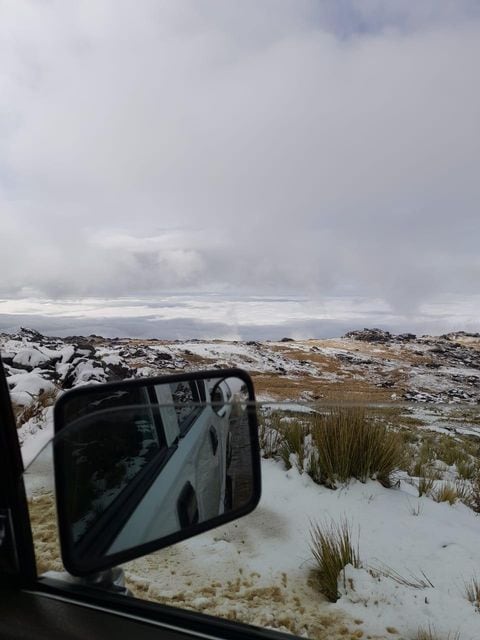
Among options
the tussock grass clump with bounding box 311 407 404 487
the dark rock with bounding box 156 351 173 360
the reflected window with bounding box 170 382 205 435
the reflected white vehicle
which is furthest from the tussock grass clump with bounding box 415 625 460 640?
the dark rock with bounding box 156 351 173 360

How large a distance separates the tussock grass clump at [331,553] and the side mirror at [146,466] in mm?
456

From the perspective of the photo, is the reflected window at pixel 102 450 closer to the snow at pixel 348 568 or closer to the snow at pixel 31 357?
the snow at pixel 348 568

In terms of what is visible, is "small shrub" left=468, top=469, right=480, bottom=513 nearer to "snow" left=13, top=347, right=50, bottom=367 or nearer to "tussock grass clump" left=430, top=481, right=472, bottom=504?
"tussock grass clump" left=430, top=481, right=472, bottom=504

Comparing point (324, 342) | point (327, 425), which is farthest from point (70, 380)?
point (324, 342)

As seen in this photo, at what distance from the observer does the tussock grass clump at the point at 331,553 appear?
1.66 meters

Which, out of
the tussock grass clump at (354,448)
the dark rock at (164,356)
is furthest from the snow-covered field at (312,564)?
the dark rock at (164,356)

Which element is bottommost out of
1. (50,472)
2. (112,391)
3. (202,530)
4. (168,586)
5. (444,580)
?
(444,580)

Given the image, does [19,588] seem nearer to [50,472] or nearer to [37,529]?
[37,529]

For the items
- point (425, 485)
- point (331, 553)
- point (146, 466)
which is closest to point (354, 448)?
point (425, 485)

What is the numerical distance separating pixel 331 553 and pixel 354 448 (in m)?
0.83

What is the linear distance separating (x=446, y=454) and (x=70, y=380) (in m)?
9.13

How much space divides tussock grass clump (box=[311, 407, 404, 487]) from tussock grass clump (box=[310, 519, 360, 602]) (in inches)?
11.0

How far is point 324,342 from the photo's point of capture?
3186cm

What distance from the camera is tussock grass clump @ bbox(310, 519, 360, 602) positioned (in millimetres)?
1658
